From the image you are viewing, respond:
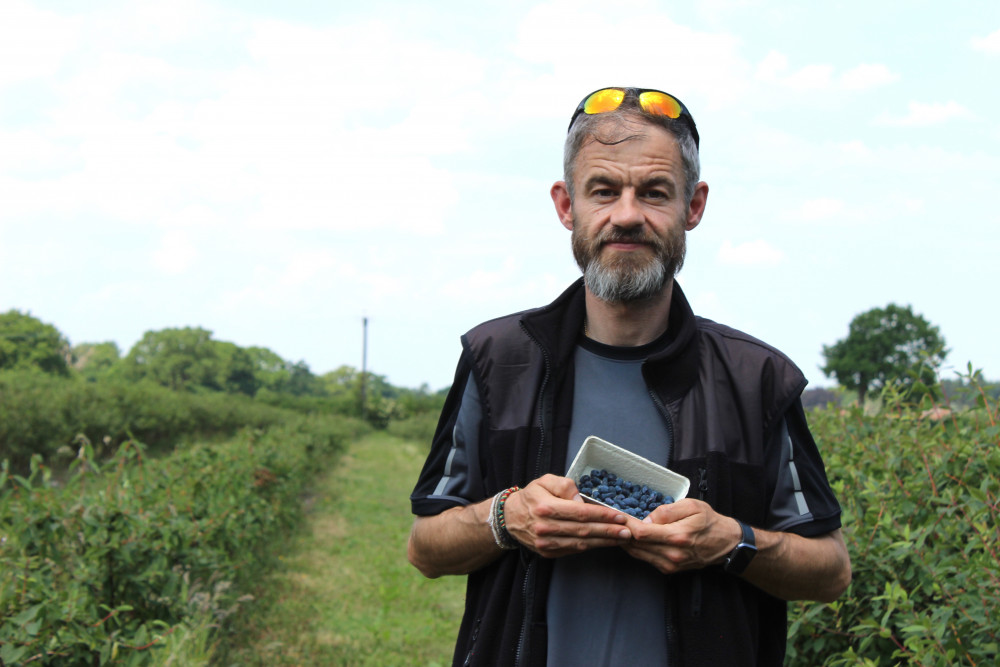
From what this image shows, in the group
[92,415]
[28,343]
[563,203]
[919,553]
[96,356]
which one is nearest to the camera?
[563,203]

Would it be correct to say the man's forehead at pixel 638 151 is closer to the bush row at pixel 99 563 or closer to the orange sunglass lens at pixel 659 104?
the orange sunglass lens at pixel 659 104

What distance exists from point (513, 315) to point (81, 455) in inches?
125

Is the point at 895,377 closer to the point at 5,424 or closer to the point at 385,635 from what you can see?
the point at 385,635

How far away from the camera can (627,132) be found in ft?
6.59

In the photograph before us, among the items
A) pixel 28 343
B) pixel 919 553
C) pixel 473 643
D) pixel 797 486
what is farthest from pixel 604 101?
pixel 28 343

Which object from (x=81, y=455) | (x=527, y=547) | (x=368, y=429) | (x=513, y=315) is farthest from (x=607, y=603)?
(x=368, y=429)

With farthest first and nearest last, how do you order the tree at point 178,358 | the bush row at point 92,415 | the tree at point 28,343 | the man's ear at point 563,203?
the tree at point 178,358
the tree at point 28,343
the bush row at point 92,415
the man's ear at point 563,203

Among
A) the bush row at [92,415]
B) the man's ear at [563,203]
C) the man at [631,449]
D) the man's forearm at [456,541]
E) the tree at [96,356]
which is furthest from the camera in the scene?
the tree at [96,356]

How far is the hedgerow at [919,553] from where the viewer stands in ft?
7.42

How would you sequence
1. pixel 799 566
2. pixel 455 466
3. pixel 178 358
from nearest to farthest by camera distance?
pixel 799 566 → pixel 455 466 → pixel 178 358

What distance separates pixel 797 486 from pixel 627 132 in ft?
3.22

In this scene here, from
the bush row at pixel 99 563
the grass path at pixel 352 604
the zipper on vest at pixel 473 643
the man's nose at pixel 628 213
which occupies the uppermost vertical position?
the man's nose at pixel 628 213

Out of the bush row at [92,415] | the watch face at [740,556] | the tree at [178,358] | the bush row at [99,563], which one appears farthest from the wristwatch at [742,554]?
the tree at [178,358]

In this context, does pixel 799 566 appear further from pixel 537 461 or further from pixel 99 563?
pixel 99 563
